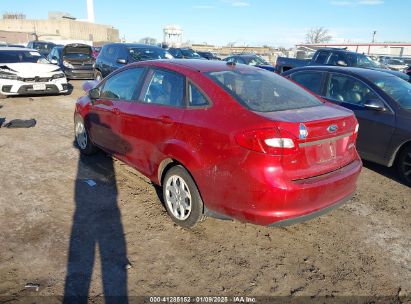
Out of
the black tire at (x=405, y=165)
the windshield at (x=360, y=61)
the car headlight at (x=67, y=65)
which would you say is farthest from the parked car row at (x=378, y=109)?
the car headlight at (x=67, y=65)

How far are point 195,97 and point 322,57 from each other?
10.8 metres

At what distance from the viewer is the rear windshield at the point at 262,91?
3.31m

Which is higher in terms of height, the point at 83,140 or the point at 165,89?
the point at 165,89

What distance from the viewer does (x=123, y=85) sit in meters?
4.62

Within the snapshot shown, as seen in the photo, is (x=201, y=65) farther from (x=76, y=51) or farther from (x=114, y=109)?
(x=76, y=51)

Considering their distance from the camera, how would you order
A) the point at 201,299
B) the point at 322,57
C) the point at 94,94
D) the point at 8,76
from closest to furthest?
the point at 201,299 < the point at 94,94 < the point at 8,76 < the point at 322,57

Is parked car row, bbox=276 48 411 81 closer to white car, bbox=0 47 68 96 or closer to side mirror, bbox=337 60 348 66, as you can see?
side mirror, bbox=337 60 348 66

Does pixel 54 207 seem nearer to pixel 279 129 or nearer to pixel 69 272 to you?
pixel 69 272

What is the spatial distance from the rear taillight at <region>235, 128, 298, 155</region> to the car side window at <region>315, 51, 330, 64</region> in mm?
10957

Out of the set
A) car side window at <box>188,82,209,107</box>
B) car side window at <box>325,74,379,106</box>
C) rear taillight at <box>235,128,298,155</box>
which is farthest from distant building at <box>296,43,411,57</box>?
rear taillight at <box>235,128,298,155</box>

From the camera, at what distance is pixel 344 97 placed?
5816 mm

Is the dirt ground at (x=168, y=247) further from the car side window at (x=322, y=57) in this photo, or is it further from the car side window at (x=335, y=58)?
the car side window at (x=322, y=57)

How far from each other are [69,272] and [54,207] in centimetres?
131

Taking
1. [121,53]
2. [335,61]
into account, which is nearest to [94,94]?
[121,53]
